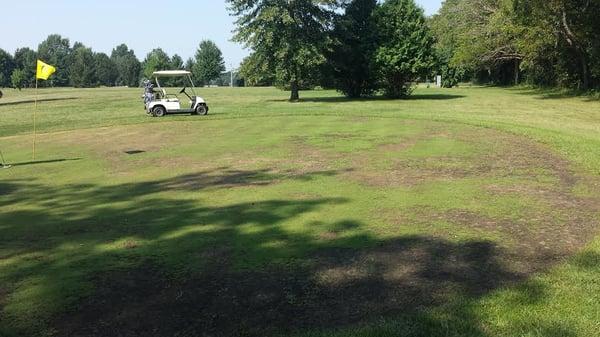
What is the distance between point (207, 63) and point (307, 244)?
423 feet

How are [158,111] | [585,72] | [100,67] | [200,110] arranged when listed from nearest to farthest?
[158,111]
[200,110]
[585,72]
[100,67]

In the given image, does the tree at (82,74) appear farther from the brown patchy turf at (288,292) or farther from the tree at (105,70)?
the brown patchy turf at (288,292)

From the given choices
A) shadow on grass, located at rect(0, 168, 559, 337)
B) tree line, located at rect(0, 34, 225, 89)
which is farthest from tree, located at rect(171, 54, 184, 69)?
shadow on grass, located at rect(0, 168, 559, 337)

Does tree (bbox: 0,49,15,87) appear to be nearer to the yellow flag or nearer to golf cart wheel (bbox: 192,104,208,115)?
golf cart wheel (bbox: 192,104,208,115)

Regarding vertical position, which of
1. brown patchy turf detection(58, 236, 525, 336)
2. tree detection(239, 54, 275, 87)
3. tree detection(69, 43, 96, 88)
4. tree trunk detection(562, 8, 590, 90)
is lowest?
brown patchy turf detection(58, 236, 525, 336)

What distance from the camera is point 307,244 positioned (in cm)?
607

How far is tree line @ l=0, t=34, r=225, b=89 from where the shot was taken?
129 m

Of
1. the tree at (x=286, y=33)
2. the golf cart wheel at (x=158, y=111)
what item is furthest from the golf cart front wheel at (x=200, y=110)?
the tree at (x=286, y=33)

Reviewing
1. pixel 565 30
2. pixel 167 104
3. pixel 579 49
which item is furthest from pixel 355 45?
pixel 167 104

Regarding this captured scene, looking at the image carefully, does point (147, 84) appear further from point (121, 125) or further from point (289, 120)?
point (289, 120)

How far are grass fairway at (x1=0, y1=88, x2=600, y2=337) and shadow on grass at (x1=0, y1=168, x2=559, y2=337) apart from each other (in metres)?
0.02

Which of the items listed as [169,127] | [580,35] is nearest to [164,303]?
[169,127]

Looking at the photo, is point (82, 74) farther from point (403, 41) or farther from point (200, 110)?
point (200, 110)

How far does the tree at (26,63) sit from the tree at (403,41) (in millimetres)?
111346
